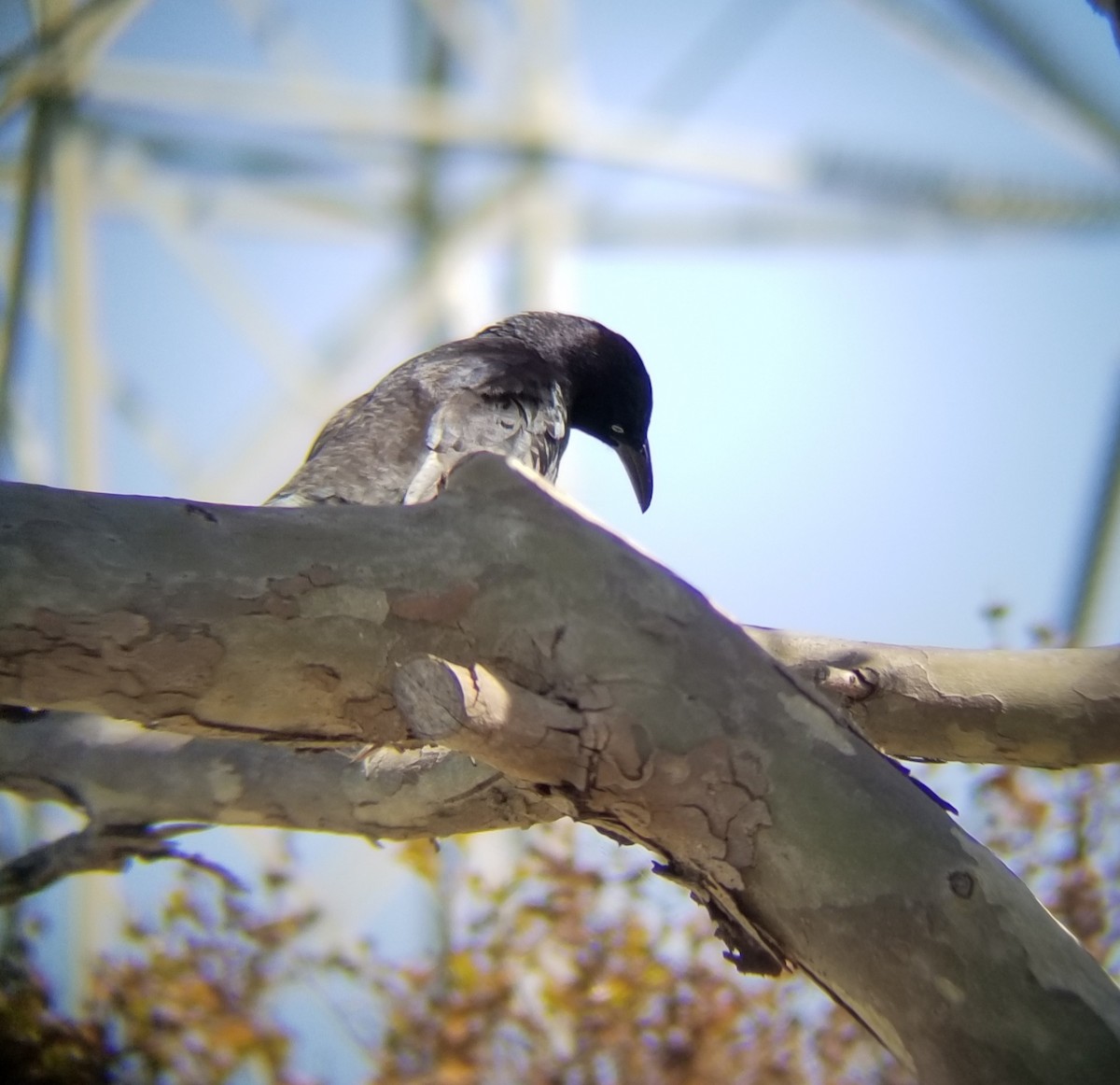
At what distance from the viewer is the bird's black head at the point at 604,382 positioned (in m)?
3.49

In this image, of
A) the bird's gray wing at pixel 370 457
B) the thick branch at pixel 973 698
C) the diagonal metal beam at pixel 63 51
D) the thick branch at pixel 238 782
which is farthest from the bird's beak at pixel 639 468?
the diagonal metal beam at pixel 63 51

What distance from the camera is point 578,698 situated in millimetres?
1451

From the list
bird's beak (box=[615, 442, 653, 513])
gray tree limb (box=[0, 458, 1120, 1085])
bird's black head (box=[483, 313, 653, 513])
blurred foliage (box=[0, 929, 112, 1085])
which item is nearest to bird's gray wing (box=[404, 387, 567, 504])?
bird's black head (box=[483, 313, 653, 513])

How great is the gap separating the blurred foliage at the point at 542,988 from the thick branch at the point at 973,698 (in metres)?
1.62

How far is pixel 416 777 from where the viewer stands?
86.8 inches

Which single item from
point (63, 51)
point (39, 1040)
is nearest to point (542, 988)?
point (39, 1040)

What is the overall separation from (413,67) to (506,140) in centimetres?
79

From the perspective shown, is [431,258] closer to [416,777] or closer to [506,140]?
[506,140]

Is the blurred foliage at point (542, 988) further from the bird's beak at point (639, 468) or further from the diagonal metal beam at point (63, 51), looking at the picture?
Result: the diagonal metal beam at point (63, 51)

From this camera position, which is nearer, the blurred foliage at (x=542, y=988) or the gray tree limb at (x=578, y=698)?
the gray tree limb at (x=578, y=698)

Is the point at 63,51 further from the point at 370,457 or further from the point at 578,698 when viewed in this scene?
the point at 578,698

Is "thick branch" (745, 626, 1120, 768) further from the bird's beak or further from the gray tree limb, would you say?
the bird's beak

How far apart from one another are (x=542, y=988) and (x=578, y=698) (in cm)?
256

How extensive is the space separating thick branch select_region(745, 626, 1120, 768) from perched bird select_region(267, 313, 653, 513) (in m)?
0.77
